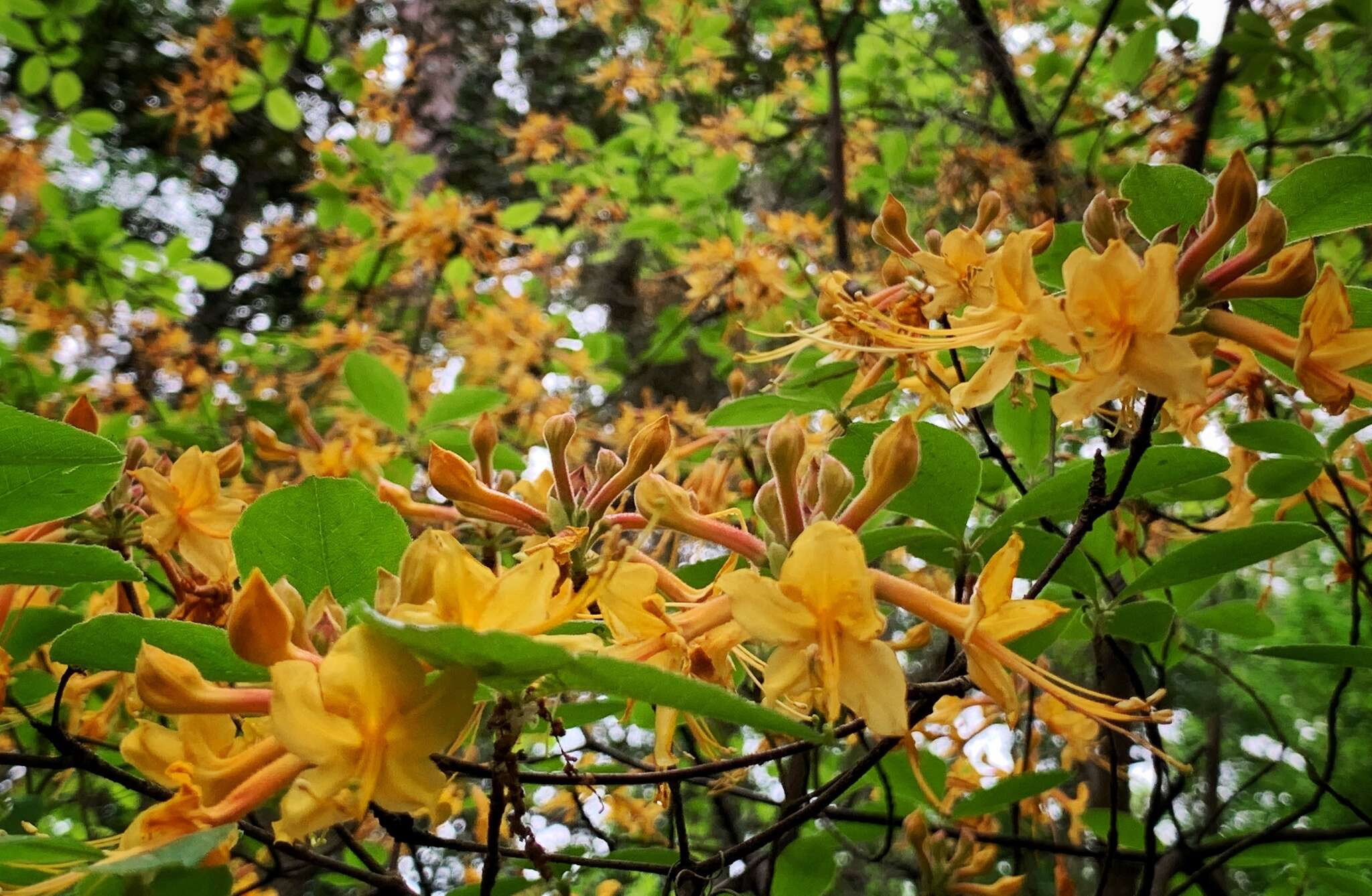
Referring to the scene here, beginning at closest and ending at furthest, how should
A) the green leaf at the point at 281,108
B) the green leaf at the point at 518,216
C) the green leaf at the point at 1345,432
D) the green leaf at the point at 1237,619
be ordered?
1. the green leaf at the point at 1345,432
2. the green leaf at the point at 1237,619
3. the green leaf at the point at 518,216
4. the green leaf at the point at 281,108

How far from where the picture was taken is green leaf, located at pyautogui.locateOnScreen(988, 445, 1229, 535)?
2.89ft

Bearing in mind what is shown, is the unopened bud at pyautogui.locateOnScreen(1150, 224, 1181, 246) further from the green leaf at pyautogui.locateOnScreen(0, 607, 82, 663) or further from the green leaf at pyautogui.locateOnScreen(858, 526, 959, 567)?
the green leaf at pyautogui.locateOnScreen(0, 607, 82, 663)

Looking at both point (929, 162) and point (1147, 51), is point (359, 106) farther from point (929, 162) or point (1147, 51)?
point (1147, 51)

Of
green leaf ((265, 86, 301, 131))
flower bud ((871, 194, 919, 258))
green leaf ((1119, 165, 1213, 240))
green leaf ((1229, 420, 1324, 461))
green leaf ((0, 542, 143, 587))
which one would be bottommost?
green leaf ((0, 542, 143, 587))

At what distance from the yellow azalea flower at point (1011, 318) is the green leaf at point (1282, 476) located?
0.54 meters

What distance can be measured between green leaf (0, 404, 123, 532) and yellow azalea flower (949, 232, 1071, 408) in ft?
2.17

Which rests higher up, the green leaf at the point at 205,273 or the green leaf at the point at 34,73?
the green leaf at the point at 34,73

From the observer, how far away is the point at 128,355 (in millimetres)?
4535

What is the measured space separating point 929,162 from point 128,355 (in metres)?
3.65

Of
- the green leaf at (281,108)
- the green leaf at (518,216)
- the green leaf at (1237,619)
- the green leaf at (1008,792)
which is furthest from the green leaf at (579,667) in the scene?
the green leaf at (281,108)

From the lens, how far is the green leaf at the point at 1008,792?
4.06 ft

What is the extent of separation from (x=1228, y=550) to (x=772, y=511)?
48cm

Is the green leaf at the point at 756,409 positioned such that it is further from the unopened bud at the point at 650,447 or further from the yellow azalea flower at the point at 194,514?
the yellow azalea flower at the point at 194,514

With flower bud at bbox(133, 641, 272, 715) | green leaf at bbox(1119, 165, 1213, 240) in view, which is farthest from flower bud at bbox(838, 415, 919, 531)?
flower bud at bbox(133, 641, 272, 715)
